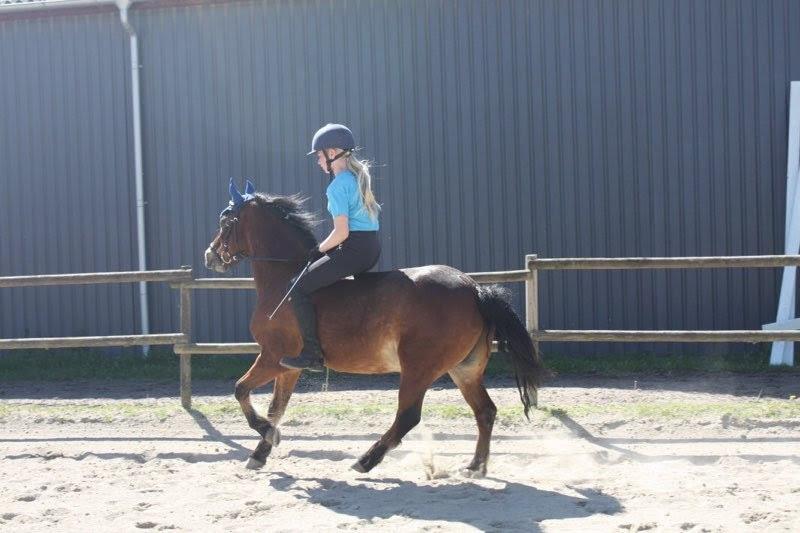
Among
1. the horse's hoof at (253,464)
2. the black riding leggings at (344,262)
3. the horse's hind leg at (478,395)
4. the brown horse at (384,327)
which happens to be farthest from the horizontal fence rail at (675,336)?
the horse's hoof at (253,464)

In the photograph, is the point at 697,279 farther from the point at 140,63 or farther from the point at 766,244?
the point at 140,63

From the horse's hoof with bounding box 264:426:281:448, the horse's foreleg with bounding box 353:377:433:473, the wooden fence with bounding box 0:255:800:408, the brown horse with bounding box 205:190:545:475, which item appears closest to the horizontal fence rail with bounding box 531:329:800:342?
the wooden fence with bounding box 0:255:800:408

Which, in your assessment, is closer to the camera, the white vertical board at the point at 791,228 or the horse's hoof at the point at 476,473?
the horse's hoof at the point at 476,473

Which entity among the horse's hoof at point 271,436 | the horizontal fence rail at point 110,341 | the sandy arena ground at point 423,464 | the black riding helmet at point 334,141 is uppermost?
the black riding helmet at point 334,141

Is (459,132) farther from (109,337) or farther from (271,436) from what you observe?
(271,436)

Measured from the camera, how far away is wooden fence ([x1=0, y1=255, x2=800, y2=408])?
850cm

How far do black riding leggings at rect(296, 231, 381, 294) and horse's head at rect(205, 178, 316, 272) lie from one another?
1.59ft

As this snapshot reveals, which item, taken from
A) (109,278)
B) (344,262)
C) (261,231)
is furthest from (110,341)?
(344,262)

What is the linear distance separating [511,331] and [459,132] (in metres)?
6.50

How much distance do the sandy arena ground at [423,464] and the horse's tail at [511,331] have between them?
74cm

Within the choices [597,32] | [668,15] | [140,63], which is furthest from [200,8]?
[668,15]

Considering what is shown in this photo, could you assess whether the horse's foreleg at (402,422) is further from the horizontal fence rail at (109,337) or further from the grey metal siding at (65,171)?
the grey metal siding at (65,171)

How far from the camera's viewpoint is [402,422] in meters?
6.23

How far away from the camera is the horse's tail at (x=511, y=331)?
6.36 metres
